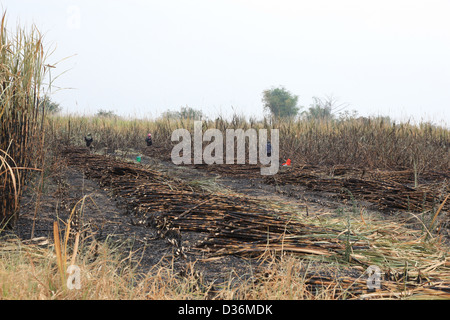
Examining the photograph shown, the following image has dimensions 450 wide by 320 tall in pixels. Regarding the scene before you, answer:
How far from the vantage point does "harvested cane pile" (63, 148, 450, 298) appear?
1.86 metres

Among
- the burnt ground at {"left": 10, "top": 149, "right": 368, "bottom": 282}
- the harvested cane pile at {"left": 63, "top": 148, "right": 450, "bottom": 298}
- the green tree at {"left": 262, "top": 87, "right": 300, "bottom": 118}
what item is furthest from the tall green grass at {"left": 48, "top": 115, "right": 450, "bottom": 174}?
the green tree at {"left": 262, "top": 87, "right": 300, "bottom": 118}

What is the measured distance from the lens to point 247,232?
2527 millimetres

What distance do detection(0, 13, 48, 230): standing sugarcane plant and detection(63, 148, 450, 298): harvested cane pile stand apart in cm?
96

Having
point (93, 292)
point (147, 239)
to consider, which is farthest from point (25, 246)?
point (93, 292)

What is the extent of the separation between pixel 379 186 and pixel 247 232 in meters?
2.77

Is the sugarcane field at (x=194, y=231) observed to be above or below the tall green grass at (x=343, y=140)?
below

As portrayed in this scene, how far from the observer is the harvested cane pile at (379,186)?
4250mm

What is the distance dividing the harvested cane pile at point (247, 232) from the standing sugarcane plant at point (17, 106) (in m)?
0.96

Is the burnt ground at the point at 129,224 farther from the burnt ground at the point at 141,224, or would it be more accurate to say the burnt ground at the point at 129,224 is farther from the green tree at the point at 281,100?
the green tree at the point at 281,100

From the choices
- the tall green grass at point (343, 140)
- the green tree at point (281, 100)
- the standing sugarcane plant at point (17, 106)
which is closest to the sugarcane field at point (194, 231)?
the standing sugarcane plant at point (17, 106)

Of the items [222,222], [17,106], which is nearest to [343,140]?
[222,222]

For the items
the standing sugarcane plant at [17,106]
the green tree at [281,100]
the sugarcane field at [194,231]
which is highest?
the green tree at [281,100]
